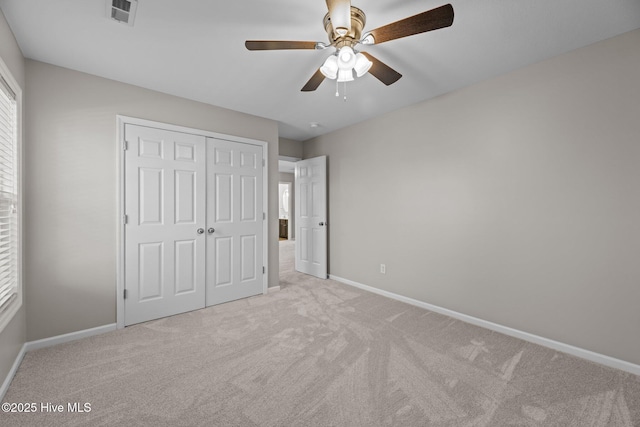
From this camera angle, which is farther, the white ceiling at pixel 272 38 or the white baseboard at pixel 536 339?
the white baseboard at pixel 536 339

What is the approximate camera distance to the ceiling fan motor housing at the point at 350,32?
1.61m

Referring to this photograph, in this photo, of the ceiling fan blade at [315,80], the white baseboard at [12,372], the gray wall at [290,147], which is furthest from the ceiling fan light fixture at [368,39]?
the gray wall at [290,147]

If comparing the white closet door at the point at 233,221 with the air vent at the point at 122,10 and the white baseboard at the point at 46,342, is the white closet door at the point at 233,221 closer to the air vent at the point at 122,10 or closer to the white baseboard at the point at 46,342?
the white baseboard at the point at 46,342

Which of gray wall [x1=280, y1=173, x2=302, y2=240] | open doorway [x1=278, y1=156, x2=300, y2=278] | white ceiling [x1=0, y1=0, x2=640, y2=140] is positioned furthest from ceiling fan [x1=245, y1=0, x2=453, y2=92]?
gray wall [x1=280, y1=173, x2=302, y2=240]

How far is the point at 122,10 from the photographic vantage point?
1.80m


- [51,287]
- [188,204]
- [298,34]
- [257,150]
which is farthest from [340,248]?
[51,287]

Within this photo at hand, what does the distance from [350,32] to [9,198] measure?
104 inches

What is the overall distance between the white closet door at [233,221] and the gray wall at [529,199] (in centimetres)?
173

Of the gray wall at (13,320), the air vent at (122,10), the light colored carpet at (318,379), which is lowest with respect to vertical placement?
the light colored carpet at (318,379)

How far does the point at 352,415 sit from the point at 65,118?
3352 mm

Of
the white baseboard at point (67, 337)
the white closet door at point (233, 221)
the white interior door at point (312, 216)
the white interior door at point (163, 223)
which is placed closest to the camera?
the white baseboard at point (67, 337)

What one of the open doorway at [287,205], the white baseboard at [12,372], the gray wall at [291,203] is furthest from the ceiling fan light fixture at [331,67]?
the gray wall at [291,203]

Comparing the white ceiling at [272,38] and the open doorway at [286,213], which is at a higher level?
the white ceiling at [272,38]

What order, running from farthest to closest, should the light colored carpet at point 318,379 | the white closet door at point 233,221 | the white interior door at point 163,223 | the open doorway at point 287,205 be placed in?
the open doorway at point 287,205 < the white closet door at point 233,221 < the white interior door at point 163,223 < the light colored carpet at point 318,379
